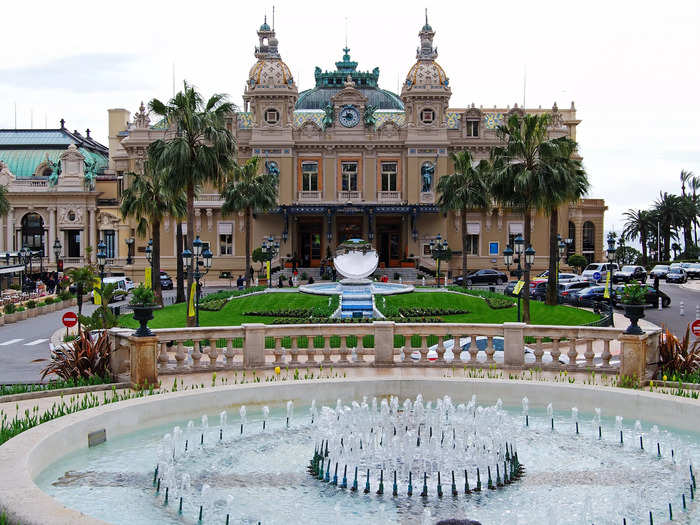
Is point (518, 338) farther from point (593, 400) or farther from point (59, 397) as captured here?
point (59, 397)

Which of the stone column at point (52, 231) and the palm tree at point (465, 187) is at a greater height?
the palm tree at point (465, 187)

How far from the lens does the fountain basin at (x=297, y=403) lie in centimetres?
994

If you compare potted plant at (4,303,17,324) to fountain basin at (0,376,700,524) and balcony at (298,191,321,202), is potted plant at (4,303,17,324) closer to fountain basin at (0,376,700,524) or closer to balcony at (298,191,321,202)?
fountain basin at (0,376,700,524)

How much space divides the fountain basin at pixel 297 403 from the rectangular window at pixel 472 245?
5603 cm

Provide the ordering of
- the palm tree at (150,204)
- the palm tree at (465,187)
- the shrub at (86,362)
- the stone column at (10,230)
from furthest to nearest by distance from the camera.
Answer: the stone column at (10,230) → the palm tree at (465,187) → the palm tree at (150,204) → the shrub at (86,362)

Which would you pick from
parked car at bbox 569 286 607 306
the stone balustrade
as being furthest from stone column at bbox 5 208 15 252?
the stone balustrade

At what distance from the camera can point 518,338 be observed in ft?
54.2

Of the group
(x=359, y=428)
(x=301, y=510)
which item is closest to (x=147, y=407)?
(x=359, y=428)

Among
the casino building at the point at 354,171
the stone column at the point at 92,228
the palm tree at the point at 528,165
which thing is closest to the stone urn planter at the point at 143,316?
the palm tree at the point at 528,165

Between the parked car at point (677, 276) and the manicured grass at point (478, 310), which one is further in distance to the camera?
the parked car at point (677, 276)

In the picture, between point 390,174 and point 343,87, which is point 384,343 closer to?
point 390,174

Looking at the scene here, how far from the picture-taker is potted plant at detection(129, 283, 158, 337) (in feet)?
48.7

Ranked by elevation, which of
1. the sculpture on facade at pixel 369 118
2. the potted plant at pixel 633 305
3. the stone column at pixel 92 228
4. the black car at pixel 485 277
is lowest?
the black car at pixel 485 277

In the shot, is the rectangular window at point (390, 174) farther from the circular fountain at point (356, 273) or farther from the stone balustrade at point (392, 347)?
the stone balustrade at point (392, 347)
